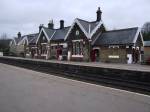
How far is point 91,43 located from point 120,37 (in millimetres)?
4710

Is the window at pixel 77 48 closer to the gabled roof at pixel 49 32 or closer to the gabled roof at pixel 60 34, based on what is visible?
the gabled roof at pixel 60 34

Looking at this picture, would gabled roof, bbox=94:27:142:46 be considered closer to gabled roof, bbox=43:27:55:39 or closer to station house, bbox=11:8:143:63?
station house, bbox=11:8:143:63

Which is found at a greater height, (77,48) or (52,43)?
(52,43)

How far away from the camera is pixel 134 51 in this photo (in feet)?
93.6

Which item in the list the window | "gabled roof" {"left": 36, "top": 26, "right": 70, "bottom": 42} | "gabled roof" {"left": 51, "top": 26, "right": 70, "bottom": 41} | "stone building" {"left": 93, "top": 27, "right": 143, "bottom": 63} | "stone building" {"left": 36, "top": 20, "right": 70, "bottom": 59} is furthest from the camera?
"gabled roof" {"left": 36, "top": 26, "right": 70, "bottom": 42}

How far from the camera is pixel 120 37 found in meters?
29.6

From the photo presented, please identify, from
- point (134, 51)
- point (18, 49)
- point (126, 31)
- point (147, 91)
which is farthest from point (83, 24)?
point (18, 49)

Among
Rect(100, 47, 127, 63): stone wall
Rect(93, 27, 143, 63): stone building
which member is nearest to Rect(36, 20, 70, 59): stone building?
Rect(93, 27, 143, 63): stone building

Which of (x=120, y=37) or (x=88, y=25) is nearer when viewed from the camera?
(x=120, y=37)

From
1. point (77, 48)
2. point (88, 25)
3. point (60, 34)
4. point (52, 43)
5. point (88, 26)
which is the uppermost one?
point (88, 25)

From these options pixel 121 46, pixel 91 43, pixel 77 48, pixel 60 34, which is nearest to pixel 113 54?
pixel 121 46

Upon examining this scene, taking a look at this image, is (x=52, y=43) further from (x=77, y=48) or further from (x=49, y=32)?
(x=77, y=48)

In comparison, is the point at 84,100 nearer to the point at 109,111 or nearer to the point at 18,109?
the point at 109,111

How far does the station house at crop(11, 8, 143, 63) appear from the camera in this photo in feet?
92.9
